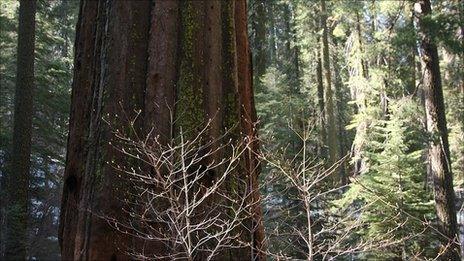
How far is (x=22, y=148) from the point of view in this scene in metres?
13.4

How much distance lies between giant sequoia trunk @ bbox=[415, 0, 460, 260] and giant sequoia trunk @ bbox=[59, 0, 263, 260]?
858 cm

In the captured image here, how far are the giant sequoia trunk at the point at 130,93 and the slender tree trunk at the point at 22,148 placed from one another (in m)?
9.53

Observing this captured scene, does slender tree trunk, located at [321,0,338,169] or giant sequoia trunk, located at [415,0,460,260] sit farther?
slender tree trunk, located at [321,0,338,169]

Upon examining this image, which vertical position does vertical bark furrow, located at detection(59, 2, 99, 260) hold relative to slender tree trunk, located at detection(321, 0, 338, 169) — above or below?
below

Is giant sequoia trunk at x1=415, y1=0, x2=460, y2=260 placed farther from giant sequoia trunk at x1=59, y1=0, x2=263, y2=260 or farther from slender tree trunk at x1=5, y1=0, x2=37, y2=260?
slender tree trunk at x1=5, y1=0, x2=37, y2=260

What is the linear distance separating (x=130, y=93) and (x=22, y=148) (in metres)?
10.5

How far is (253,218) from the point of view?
13.7 ft

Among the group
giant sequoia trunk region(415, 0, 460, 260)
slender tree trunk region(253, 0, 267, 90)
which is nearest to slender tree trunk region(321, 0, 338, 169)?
slender tree trunk region(253, 0, 267, 90)

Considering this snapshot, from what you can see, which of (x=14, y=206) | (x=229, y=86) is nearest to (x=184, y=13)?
(x=229, y=86)

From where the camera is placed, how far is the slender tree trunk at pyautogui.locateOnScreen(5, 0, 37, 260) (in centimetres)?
1264

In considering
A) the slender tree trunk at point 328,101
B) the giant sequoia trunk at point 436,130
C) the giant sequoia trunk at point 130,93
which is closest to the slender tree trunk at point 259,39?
the slender tree trunk at point 328,101

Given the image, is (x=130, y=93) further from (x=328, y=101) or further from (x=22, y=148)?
(x=328, y=101)

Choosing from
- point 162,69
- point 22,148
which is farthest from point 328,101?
point 162,69

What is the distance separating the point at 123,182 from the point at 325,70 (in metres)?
21.1
